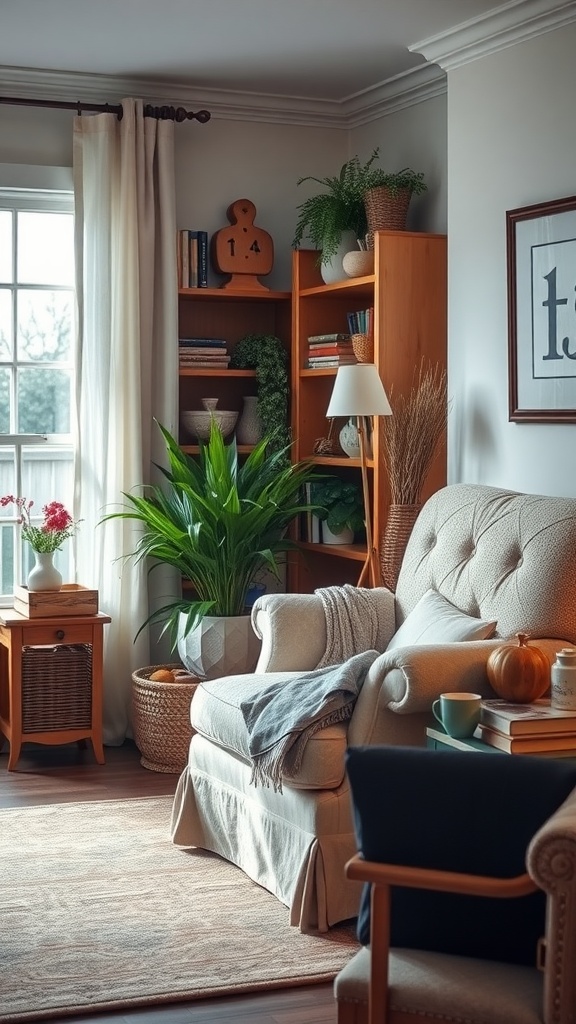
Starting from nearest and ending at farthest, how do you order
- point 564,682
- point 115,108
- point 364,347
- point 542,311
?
1. point 564,682
2. point 542,311
3. point 364,347
4. point 115,108

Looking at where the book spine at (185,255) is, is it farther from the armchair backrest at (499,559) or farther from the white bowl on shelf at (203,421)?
the armchair backrest at (499,559)

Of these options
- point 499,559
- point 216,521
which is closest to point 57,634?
point 216,521

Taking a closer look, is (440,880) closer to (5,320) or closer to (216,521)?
(216,521)

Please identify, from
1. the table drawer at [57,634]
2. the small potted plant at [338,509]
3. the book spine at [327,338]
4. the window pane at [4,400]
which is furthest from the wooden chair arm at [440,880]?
the window pane at [4,400]

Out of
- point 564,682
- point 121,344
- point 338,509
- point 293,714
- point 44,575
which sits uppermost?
point 121,344

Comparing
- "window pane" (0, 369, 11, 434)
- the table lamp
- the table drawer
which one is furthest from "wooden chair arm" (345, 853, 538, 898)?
"window pane" (0, 369, 11, 434)

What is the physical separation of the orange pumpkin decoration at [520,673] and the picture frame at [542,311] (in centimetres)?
116

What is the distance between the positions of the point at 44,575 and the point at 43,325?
110cm

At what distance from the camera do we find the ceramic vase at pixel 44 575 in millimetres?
4777

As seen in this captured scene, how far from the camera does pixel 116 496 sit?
200 inches

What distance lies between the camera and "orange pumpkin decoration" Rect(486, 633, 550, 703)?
2959 mm

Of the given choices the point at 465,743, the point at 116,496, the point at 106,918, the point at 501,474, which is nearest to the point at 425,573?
the point at 501,474

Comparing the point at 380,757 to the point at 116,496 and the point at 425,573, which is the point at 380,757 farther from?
the point at 116,496

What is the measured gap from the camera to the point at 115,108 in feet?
16.6
